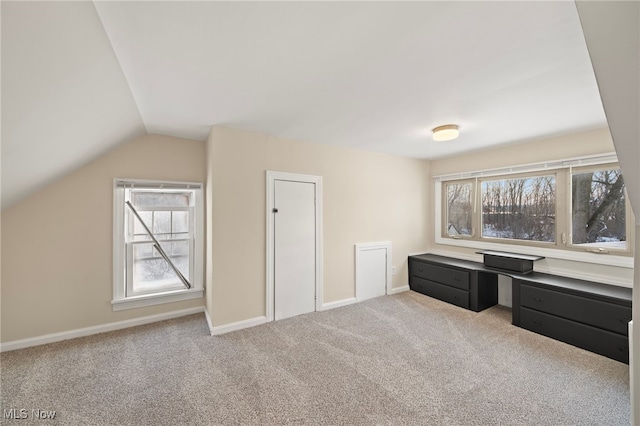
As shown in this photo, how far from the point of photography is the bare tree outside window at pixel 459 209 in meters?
4.26

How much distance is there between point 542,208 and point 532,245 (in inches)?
20.1

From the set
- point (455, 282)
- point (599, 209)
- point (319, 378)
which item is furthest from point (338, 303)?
point (599, 209)

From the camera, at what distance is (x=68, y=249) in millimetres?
2707

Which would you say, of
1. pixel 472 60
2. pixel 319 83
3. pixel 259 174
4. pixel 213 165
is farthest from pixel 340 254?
pixel 472 60

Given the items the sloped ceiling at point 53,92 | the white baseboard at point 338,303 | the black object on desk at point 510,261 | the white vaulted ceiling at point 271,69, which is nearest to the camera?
the sloped ceiling at point 53,92

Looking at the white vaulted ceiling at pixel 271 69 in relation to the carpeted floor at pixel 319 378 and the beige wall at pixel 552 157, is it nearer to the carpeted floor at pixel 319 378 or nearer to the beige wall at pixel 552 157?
the beige wall at pixel 552 157

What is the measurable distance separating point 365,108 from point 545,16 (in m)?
1.29

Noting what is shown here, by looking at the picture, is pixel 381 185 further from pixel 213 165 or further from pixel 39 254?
pixel 39 254

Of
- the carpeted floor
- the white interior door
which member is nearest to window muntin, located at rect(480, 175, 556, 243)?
the carpeted floor

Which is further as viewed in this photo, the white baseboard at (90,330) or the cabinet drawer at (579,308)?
the white baseboard at (90,330)

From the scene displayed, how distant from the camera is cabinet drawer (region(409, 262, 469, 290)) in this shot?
3.58 meters

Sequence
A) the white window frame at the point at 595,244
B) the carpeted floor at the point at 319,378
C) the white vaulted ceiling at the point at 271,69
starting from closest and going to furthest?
the white vaulted ceiling at the point at 271,69, the carpeted floor at the point at 319,378, the white window frame at the point at 595,244

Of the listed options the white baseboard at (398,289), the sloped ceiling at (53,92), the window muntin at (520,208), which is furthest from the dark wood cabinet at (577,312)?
the sloped ceiling at (53,92)

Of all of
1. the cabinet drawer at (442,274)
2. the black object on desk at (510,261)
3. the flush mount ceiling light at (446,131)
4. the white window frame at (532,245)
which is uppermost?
the flush mount ceiling light at (446,131)
